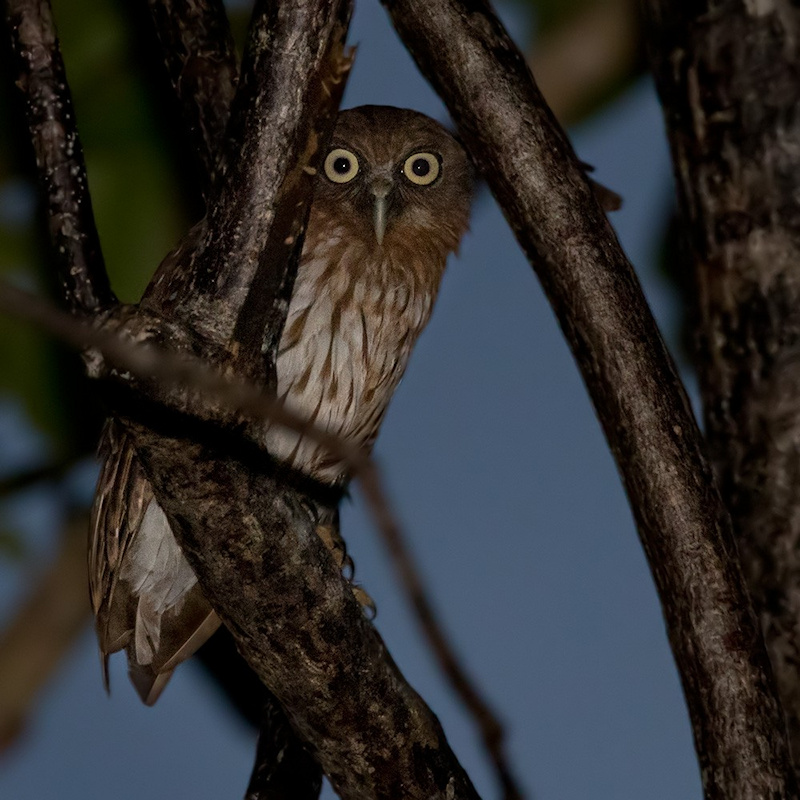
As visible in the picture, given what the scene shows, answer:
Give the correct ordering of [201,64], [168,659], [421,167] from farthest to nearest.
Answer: [421,167] < [168,659] < [201,64]

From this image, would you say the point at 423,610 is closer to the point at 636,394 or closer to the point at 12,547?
the point at 636,394

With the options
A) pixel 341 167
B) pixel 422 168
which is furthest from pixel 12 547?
pixel 422 168

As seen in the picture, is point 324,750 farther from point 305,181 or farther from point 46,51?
point 46,51

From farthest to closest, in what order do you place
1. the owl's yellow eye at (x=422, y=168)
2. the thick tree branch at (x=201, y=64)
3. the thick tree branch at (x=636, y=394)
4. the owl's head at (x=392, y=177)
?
the owl's yellow eye at (x=422, y=168)
the owl's head at (x=392, y=177)
the thick tree branch at (x=201, y=64)
the thick tree branch at (x=636, y=394)

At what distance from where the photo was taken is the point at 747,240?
101 inches

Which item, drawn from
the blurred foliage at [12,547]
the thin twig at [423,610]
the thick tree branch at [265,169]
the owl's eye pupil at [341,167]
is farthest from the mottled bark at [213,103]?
the thin twig at [423,610]

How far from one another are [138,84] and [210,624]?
1.63 meters

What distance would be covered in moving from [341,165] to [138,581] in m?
1.06

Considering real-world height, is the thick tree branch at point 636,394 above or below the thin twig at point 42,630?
above

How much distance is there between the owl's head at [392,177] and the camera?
273 cm

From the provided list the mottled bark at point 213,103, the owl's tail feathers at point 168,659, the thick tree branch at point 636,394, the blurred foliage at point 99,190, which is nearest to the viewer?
the thick tree branch at point 636,394

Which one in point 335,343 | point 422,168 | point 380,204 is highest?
point 422,168

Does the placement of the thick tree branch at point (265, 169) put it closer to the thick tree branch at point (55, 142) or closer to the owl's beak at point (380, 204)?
the thick tree branch at point (55, 142)

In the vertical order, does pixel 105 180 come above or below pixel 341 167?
below
